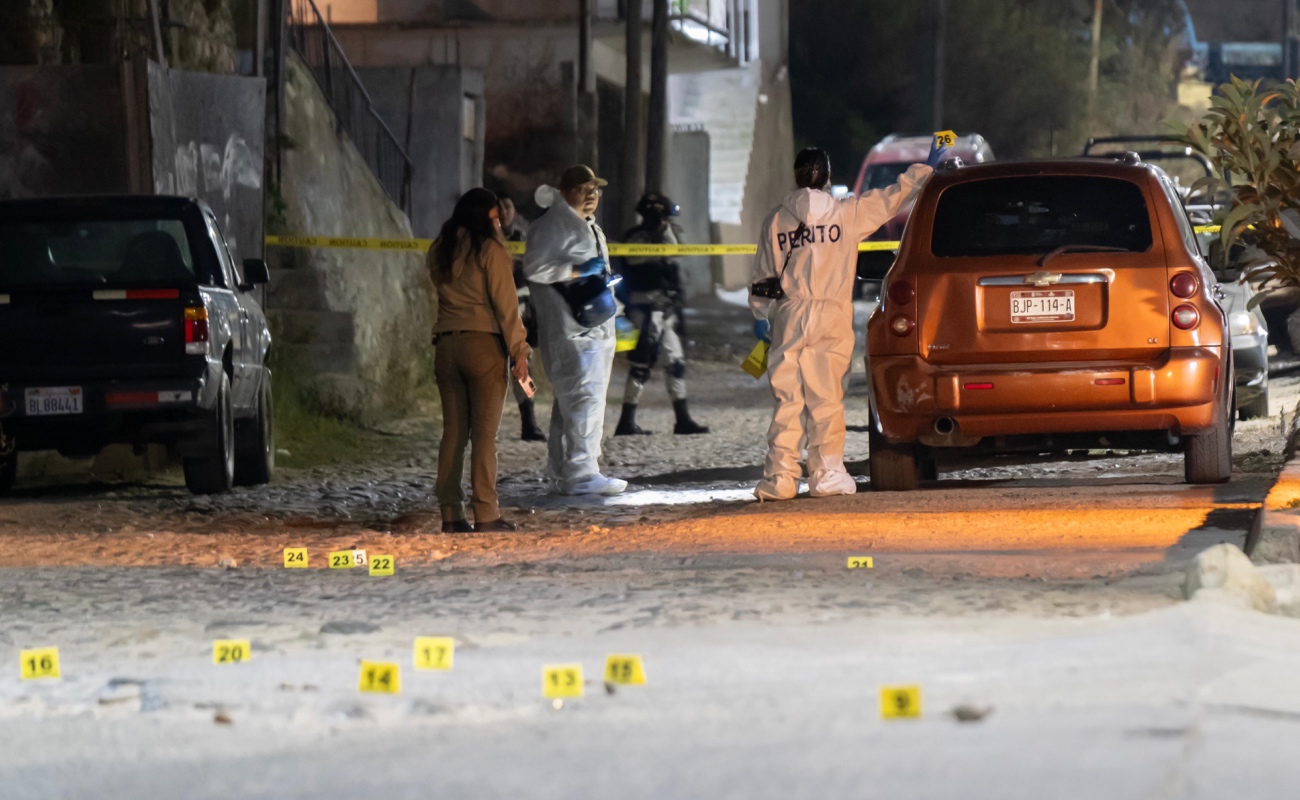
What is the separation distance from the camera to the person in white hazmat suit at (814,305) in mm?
9594

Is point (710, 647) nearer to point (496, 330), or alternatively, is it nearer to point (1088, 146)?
point (496, 330)

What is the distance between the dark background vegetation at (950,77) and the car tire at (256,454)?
32539 mm

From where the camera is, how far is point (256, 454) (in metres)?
12.3

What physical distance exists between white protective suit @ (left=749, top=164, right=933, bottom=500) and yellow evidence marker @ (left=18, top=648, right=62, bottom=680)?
4.87 meters

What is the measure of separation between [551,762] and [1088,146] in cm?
2079

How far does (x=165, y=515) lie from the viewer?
10539mm

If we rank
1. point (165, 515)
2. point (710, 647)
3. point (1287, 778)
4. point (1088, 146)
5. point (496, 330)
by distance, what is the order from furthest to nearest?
point (1088, 146) → point (165, 515) → point (496, 330) → point (710, 647) → point (1287, 778)

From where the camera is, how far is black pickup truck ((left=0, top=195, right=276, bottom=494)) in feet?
34.8

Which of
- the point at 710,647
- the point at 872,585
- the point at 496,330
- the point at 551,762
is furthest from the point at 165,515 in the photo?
the point at 551,762

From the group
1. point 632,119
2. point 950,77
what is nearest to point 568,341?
point 632,119

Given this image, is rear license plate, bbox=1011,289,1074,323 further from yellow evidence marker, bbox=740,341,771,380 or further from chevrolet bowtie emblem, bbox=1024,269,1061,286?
yellow evidence marker, bbox=740,341,771,380

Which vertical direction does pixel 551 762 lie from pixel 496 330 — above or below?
below

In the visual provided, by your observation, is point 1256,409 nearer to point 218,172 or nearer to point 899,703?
point 218,172

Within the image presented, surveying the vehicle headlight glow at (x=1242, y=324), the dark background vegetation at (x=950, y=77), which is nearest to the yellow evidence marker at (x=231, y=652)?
the vehicle headlight glow at (x=1242, y=324)
